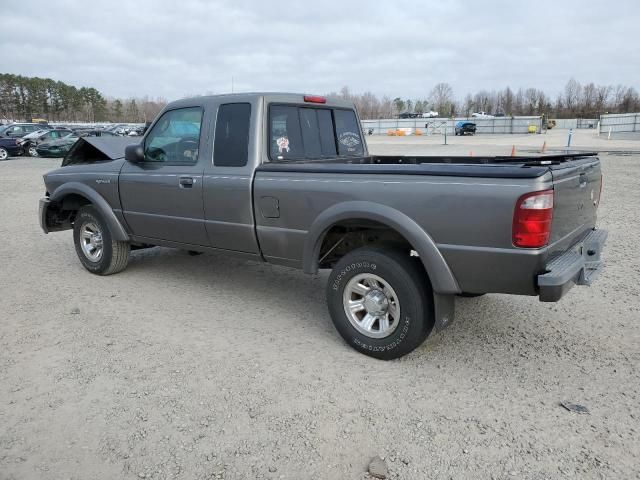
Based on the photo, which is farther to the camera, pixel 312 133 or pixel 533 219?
pixel 312 133

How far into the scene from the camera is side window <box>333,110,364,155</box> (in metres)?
5.29

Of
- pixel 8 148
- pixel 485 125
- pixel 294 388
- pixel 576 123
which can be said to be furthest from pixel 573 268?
pixel 576 123

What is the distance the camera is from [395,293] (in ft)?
12.0

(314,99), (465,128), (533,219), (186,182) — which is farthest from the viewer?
(465,128)

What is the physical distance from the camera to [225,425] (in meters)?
3.07

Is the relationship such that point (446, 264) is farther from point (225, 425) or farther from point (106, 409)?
point (106, 409)

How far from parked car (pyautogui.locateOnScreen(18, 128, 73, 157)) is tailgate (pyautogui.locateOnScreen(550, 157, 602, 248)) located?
2833 centimetres

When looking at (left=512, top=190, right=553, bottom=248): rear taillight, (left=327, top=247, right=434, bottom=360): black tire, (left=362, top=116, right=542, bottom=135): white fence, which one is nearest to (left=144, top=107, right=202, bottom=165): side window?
(left=327, top=247, right=434, bottom=360): black tire

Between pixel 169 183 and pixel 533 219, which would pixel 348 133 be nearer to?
pixel 169 183

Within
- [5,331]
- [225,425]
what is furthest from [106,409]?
[5,331]

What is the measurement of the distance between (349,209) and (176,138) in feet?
7.49

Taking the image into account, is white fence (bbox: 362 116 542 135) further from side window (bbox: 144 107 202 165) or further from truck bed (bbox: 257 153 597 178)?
side window (bbox: 144 107 202 165)

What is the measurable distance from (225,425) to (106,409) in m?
0.80

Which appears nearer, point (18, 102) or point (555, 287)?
point (555, 287)
